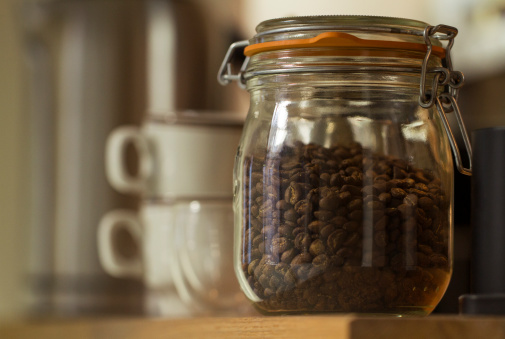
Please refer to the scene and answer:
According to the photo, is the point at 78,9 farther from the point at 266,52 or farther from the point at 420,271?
the point at 420,271

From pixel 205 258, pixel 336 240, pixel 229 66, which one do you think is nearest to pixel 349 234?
pixel 336 240

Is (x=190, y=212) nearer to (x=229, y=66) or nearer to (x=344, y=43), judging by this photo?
(x=229, y=66)

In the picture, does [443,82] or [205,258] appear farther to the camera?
[205,258]

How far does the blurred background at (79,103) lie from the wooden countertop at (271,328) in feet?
2.38

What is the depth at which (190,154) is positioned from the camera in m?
0.89

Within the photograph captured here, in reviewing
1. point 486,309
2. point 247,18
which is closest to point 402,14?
point 247,18

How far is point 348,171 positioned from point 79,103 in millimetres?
1033

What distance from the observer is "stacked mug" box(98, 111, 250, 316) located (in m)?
0.81

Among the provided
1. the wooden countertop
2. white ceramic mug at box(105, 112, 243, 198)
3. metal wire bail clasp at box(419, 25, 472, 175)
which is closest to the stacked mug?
white ceramic mug at box(105, 112, 243, 198)

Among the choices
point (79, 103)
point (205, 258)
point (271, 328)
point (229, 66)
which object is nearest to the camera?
point (271, 328)

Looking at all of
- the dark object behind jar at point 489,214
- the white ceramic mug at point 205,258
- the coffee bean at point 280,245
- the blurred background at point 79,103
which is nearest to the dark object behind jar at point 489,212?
the dark object behind jar at point 489,214

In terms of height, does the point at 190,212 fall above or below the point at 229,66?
below

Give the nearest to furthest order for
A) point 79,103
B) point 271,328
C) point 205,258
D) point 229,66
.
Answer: point 271,328
point 229,66
point 205,258
point 79,103

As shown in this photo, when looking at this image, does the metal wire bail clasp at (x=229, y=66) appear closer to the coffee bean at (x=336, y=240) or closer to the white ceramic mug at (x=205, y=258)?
the coffee bean at (x=336, y=240)
